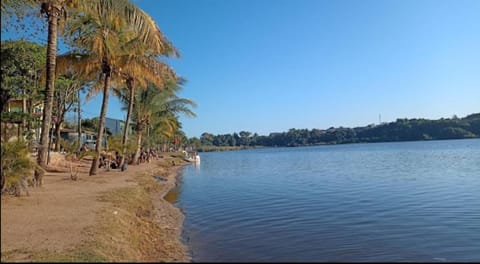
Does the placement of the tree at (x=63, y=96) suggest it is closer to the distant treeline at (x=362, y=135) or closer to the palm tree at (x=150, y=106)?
the palm tree at (x=150, y=106)

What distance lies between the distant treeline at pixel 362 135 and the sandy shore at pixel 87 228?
11535cm

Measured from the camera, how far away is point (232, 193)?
1948 cm

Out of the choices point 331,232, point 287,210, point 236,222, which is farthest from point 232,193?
point 331,232

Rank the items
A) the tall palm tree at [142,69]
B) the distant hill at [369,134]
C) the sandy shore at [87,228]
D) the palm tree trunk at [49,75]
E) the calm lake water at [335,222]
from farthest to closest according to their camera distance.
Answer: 1. the distant hill at [369,134]
2. the tall palm tree at [142,69]
3. the palm tree trunk at [49,75]
4. the calm lake water at [335,222]
5. the sandy shore at [87,228]

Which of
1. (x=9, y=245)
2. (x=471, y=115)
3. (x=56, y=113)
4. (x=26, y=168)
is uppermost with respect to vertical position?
(x=471, y=115)

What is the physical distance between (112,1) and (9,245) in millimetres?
9267

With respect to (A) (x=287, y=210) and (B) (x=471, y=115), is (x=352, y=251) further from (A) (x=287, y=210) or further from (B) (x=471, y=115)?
(B) (x=471, y=115)

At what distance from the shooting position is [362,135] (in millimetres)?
149000

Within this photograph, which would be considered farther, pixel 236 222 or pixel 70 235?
pixel 236 222

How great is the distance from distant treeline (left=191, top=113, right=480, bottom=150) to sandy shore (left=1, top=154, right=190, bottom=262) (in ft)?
378

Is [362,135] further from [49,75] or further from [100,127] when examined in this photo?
[49,75]

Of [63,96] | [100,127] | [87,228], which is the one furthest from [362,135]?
[87,228]

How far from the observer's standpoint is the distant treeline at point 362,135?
121688 millimetres

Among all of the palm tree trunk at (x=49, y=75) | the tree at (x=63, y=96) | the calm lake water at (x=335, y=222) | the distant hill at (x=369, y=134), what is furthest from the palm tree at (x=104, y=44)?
the distant hill at (x=369, y=134)
